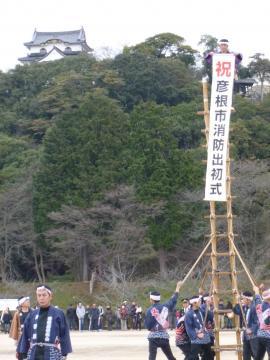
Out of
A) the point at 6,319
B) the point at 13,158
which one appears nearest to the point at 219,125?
the point at 6,319

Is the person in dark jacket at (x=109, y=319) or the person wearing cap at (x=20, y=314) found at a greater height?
the person in dark jacket at (x=109, y=319)

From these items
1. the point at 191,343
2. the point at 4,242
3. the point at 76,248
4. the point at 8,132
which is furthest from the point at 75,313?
the point at 8,132

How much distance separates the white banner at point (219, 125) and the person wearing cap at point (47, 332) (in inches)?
235

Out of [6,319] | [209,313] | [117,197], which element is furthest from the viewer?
[117,197]

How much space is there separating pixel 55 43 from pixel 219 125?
7600 cm

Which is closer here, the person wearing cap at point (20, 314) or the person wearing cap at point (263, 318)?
the person wearing cap at point (263, 318)

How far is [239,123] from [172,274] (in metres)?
13.5

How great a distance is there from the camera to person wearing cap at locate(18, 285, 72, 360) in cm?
855

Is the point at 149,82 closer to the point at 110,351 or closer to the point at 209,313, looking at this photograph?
the point at 110,351

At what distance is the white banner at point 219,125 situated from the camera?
14156 millimetres

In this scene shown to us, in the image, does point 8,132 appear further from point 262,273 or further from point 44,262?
point 262,273

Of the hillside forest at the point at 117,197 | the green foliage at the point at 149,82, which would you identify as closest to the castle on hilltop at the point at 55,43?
the green foliage at the point at 149,82

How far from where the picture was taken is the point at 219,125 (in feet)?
47.1

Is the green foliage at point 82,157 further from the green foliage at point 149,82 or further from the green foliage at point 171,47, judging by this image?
the green foliage at point 171,47
